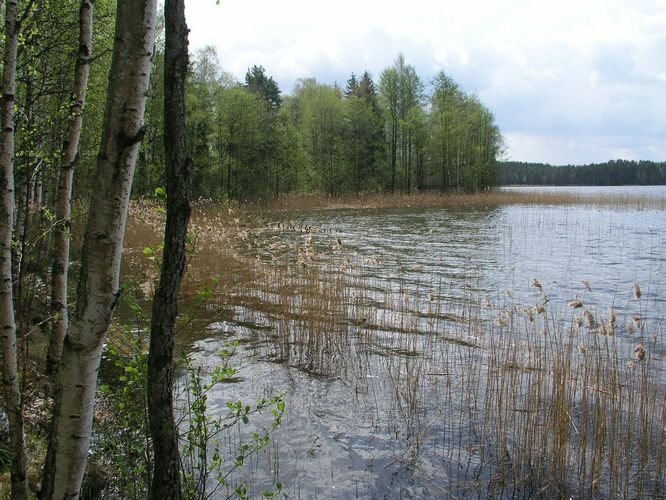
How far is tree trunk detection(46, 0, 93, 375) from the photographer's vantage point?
387cm

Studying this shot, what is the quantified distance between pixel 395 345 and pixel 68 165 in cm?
534

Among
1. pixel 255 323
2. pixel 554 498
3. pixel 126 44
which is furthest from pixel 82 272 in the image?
pixel 255 323

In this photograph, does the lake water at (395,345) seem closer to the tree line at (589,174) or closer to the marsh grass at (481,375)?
the marsh grass at (481,375)

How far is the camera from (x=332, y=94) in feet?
177

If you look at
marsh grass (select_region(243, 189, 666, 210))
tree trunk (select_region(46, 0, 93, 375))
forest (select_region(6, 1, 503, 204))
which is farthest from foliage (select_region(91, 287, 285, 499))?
marsh grass (select_region(243, 189, 666, 210))

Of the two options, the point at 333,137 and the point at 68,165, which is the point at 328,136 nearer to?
the point at 333,137

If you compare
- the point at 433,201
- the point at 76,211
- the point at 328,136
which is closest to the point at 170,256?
the point at 76,211

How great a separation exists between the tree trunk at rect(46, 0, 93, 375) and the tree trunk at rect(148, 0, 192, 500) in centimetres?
139

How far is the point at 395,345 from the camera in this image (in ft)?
26.2

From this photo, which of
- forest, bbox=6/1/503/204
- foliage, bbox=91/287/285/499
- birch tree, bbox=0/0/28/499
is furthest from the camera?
forest, bbox=6/1/503/204

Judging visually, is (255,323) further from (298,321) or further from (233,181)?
(233,181)

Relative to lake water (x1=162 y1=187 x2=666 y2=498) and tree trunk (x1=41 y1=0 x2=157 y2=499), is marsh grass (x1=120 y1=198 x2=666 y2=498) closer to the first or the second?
lake water (x1=162 y1=187 x2=666 y2=498)

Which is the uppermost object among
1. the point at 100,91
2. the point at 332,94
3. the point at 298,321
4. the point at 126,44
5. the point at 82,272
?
the point at 332,94

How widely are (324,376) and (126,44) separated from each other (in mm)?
5547
